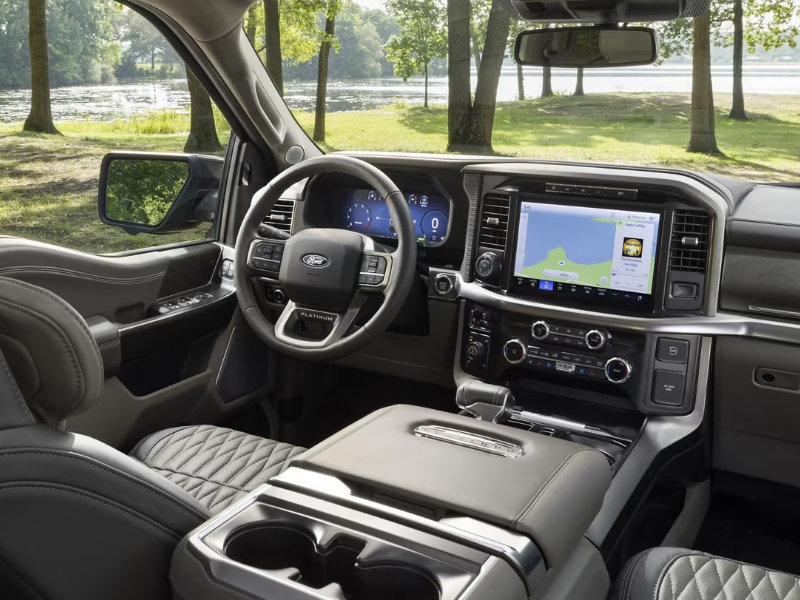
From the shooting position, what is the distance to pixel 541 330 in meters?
2.58

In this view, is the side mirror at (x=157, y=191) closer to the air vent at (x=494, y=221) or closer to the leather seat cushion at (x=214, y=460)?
the leather seat cushion at (x=214, y=460)

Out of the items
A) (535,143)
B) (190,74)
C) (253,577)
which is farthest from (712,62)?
(253,577)

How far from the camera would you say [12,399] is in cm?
102

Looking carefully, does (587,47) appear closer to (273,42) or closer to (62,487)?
(273,42)

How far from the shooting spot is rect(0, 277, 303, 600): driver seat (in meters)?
1.02

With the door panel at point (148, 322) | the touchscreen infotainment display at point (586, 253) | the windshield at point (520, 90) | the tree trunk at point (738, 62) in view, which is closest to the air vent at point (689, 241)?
the touchscreen infotainment display at point (586, 253)

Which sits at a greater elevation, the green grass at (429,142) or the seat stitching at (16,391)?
the green grass at (429,142)

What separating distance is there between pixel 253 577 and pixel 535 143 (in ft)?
8.33

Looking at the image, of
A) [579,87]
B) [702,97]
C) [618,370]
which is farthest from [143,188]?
[702,97]

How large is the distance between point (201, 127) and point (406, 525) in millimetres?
2336

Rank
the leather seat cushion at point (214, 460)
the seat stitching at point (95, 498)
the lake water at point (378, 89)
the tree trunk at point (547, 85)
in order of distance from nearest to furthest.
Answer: the seat stitching at point (95, 498) → the leather seat cushion at point (214, 460) → the lake water at point (378, 89) → the tree trunk at point (547, 85)

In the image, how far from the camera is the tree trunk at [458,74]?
346 centimetres

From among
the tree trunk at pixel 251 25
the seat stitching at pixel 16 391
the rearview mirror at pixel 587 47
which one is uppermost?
the tree trunk at pixel 251 25

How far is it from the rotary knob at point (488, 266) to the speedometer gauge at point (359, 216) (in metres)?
0.51
